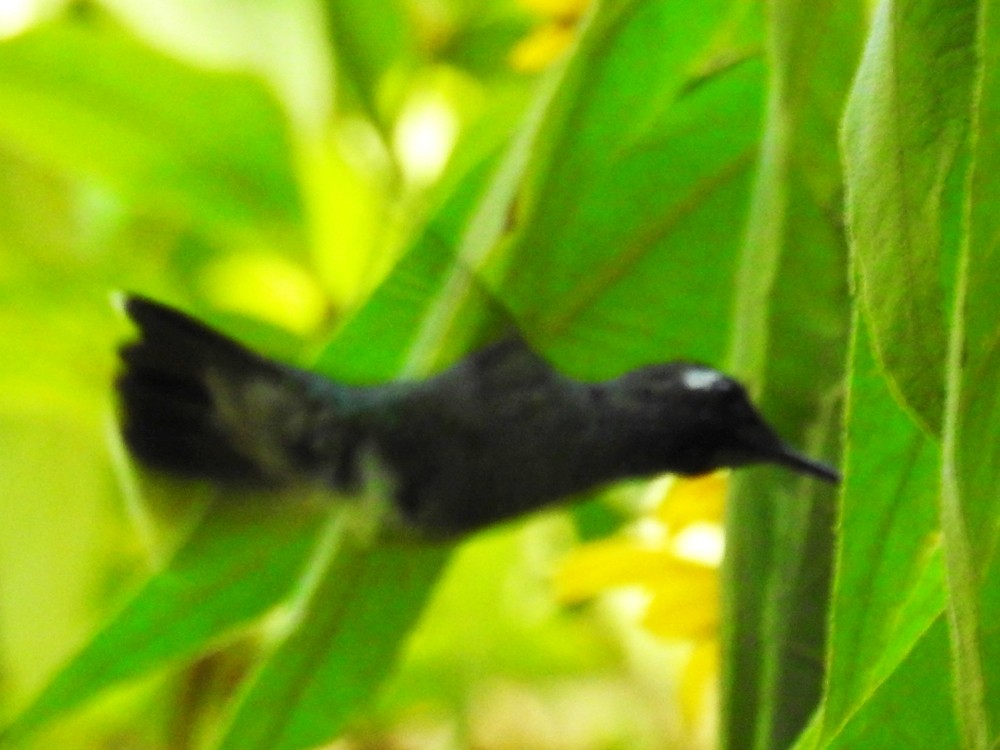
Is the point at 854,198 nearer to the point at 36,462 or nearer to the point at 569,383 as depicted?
the point at 569,383

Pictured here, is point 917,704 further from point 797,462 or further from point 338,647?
point 338,647

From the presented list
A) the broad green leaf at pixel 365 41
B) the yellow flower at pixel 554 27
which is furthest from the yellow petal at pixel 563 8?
the broad green leaf at pixel 365 41

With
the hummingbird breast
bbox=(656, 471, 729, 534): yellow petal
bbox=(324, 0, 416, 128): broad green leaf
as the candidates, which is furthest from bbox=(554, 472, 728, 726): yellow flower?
bbox=(324, 0, 416, 128): broad green leaf

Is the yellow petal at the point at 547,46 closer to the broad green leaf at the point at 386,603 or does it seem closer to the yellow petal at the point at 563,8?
the yellow petal at the point at 563,8

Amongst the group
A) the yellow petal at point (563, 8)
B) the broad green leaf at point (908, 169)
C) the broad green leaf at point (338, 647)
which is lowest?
the broad green leaf at point (338, 647)

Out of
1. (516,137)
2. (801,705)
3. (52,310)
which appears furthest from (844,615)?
(52,310)

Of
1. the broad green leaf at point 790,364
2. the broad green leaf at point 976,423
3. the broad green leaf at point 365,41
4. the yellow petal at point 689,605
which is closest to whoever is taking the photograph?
the broad green leaf at point 976,423

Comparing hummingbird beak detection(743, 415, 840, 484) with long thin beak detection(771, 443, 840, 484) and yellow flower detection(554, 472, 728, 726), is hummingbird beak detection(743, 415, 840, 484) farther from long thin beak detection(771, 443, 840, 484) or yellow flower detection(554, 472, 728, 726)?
yellow flower detection(554, 472, 728, 726)
